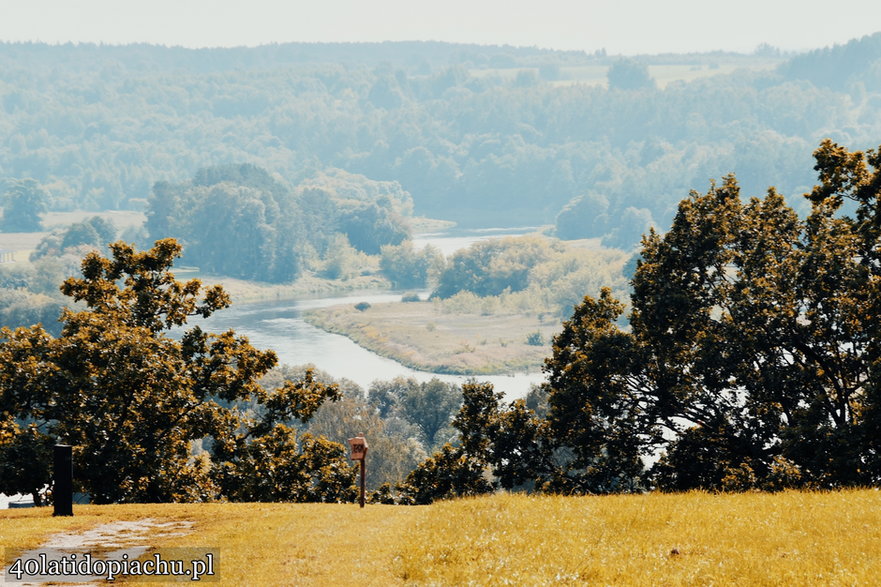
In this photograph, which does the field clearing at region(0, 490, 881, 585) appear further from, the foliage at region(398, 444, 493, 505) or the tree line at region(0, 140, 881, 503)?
the foliage at region(398, 444, 493, 505)

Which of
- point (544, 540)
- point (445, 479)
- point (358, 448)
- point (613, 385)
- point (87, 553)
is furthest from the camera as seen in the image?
point (445, 479)

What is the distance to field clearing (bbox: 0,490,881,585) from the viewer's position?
A: 1817 cm

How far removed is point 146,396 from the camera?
40156 mm

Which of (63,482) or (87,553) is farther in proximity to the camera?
(63,482)

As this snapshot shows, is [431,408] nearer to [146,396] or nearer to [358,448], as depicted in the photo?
[146,396]

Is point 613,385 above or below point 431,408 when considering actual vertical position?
above

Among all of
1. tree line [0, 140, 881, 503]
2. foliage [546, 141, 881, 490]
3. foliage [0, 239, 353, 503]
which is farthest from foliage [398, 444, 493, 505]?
foliage [546, 141, 881, 490]

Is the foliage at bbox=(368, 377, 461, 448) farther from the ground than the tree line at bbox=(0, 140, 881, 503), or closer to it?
closer to it

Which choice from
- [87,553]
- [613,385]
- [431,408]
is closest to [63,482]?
[87,553]

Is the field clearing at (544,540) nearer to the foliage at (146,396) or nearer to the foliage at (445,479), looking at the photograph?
the foliage at (146,396)

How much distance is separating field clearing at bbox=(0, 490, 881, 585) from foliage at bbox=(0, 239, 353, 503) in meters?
12.1

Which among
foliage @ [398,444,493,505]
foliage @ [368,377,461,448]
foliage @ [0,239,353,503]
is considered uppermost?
foliage @ [0,239,353,503]

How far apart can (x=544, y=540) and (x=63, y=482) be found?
42.4ft

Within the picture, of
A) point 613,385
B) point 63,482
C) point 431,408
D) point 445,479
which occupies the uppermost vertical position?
point 63,482
